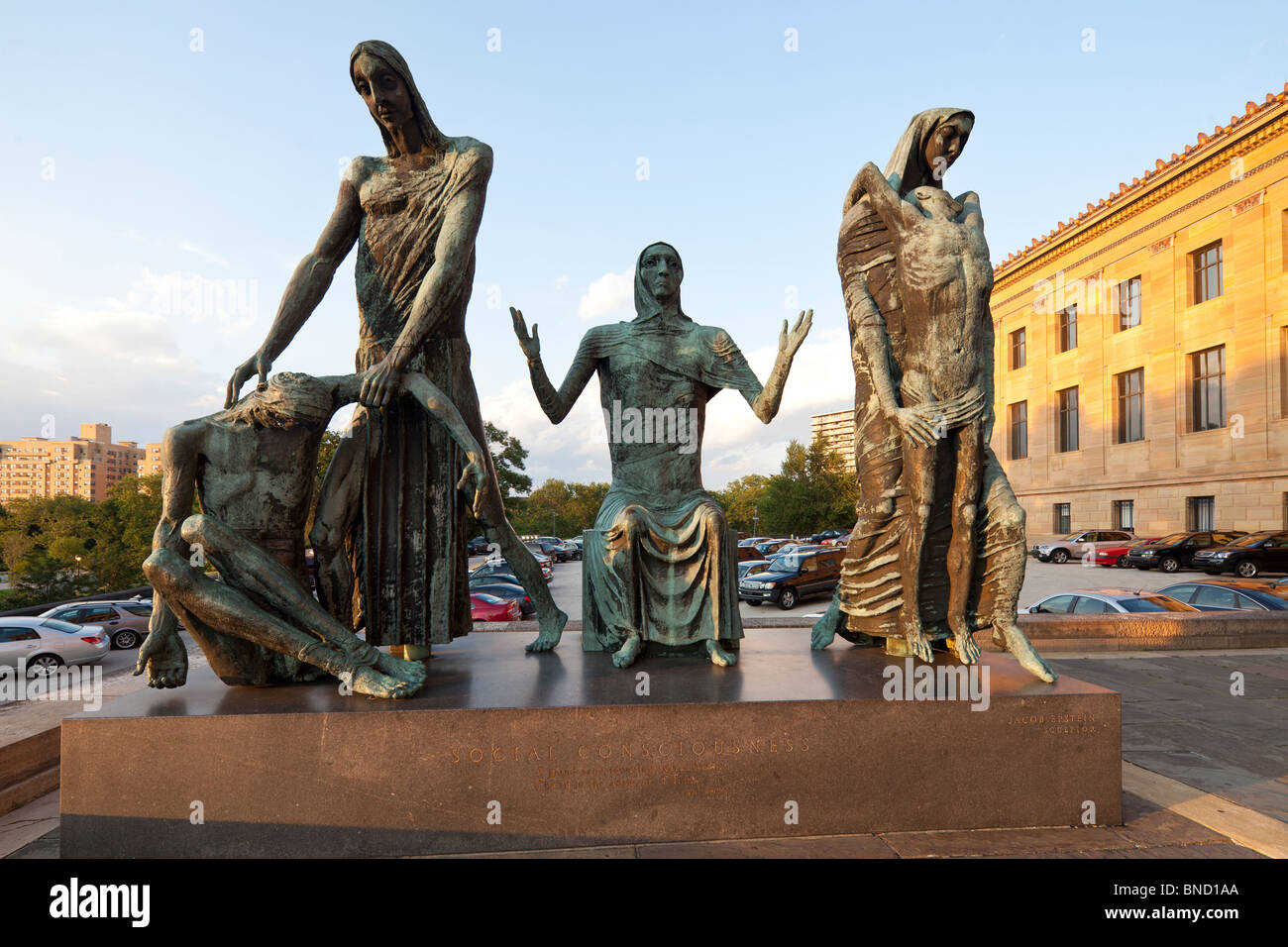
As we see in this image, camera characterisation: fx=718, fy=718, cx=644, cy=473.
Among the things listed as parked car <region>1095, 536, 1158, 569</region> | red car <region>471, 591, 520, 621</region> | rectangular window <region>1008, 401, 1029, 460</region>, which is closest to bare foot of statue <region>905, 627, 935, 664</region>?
red car <region>471, 591, 520, 621</region>

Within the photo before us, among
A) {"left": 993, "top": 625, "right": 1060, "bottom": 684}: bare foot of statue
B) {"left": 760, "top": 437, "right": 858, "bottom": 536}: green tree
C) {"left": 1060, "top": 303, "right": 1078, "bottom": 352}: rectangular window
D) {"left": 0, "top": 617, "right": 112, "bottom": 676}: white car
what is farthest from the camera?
{"left": 760, "top": 437, "right": 858, "bottom": 536}: green tree

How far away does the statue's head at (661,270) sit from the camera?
512cm

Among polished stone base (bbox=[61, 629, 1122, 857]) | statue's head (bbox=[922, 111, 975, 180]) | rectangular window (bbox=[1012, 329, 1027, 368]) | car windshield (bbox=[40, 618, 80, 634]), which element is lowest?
car windshield (bbox=[40, 618, 80, 634])

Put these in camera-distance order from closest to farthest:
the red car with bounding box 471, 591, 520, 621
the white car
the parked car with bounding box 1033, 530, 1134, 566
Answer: the white car → the red car with bounding box 471, 591, 520, 621 → the parked car with bounding box 1033, 530, 1134, 566

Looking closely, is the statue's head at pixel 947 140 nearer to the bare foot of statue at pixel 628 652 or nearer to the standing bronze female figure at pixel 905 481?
the standing bronze female figure at pixel 905 481

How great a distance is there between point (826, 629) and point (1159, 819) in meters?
2.08

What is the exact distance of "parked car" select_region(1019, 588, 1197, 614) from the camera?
1070cm

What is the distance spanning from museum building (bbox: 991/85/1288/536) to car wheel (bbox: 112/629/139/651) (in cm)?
3864

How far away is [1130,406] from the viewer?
36375 millimetres

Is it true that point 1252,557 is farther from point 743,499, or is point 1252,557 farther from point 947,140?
point 743,499

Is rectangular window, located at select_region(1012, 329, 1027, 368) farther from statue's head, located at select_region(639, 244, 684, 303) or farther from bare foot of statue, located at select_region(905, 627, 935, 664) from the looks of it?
bare foot of statue, located at select_region(905, 627, 935, 664)

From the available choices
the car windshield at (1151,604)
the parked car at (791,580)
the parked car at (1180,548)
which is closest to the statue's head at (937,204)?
the car windshield at (1151,604)
